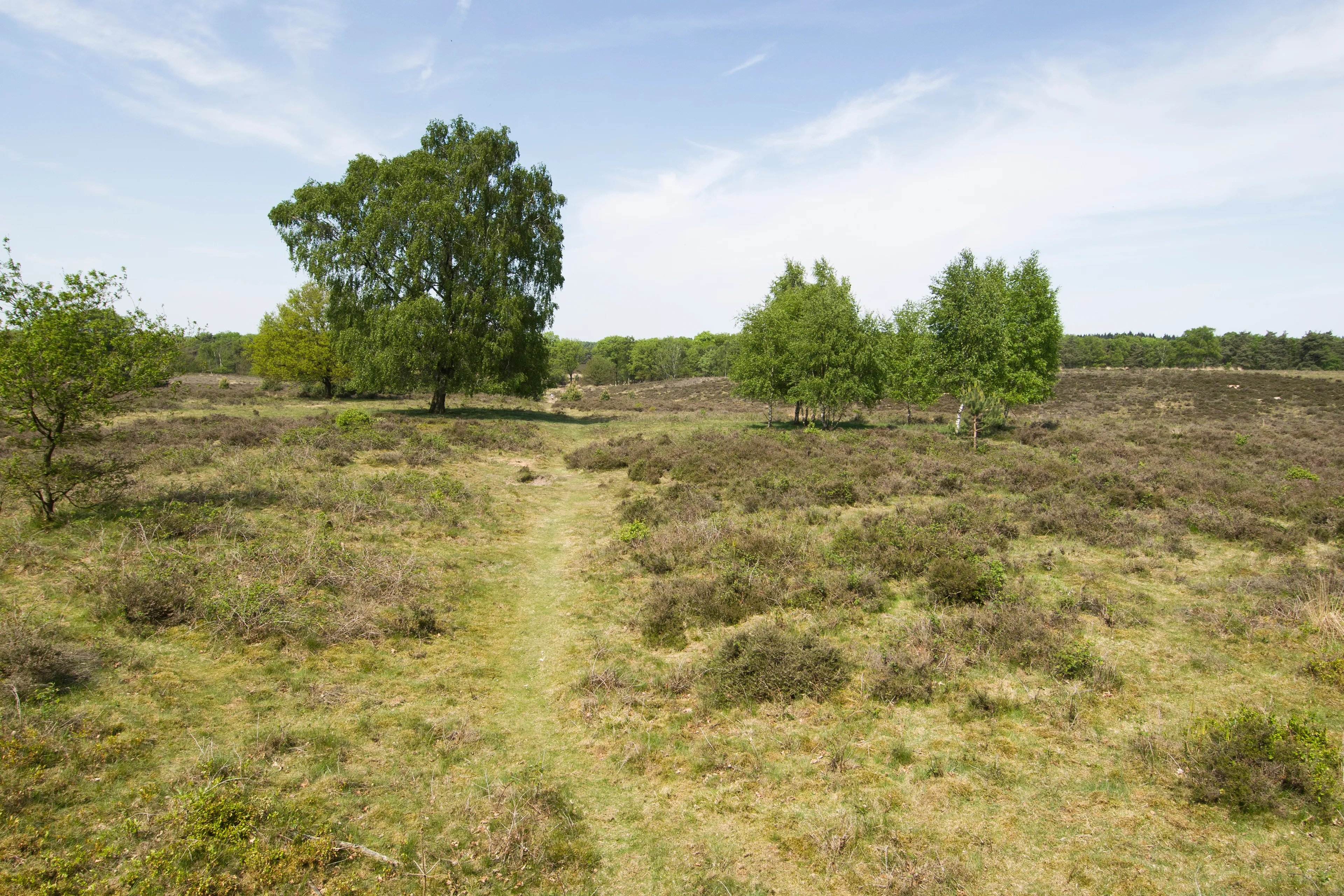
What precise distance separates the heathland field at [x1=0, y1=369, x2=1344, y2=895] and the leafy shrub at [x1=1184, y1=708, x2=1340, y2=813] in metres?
0.03

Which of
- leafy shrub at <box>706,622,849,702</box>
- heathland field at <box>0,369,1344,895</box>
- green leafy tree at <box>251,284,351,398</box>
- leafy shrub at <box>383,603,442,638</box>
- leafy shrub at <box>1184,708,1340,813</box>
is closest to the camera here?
heathland field at <box>0,369,1344,895</box>

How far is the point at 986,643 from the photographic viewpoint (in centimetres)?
1027

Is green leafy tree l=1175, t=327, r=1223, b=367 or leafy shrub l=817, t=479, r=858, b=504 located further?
green leafy tree l=1175, t=327, r=1223, b=367

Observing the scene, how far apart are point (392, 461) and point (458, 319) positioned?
52.1ft

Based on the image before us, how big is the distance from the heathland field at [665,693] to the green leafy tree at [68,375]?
964 mm

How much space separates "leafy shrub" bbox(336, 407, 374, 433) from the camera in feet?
88.2

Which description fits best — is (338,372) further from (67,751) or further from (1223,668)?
(1223,668)

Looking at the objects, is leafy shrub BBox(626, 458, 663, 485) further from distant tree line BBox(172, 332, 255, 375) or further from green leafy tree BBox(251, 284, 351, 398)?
distant tree line BBox(172, 332, 255, 375)

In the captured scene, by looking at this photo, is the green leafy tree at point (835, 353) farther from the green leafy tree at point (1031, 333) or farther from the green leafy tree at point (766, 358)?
the green leafy tree at point (1031, 333)

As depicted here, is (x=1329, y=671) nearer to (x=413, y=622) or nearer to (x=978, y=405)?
Answer: (x=413, y=622)

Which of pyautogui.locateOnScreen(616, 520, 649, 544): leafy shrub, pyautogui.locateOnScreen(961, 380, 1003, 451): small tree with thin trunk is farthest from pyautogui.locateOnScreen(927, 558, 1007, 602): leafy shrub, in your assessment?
pyautogui.locateOnScreen(961, 380, 1003, 451): small tree with thin trunk

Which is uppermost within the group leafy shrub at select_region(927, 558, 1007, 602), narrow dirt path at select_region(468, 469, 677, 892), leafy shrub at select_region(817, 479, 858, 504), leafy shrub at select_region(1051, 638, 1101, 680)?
leafy shrub at select_region(817, 479, 858, 504)

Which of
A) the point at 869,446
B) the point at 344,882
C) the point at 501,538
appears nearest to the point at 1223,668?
the point at 344,882

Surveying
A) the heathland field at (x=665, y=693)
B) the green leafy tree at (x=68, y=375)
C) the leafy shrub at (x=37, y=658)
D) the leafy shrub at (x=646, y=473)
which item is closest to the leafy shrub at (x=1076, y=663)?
the heathland field at (x=665, y=693)
